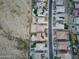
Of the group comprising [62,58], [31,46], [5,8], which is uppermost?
[5,8]

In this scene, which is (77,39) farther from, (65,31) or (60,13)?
(60,13)

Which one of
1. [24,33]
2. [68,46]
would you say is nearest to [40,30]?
[24,33]

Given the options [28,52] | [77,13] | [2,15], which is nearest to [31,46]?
[28,52]

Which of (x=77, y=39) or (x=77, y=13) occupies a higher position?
(x=77, y=13)

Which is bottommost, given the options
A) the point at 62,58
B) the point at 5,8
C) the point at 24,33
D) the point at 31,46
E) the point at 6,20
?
the point at 62,58

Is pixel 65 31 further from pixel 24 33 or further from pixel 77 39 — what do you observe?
pixel 24 33

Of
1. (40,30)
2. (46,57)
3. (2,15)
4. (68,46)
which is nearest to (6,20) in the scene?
(2,15)

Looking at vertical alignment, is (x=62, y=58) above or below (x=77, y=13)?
below

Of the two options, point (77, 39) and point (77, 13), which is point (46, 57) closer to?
point (77, 39)
